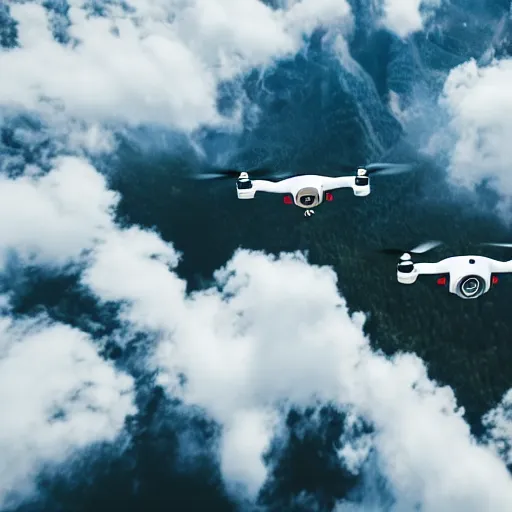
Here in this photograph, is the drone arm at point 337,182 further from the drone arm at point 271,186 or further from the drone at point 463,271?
the drone at point 463,271

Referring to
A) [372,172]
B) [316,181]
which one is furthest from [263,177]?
[372,172]

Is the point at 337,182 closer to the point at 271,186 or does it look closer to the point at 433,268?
the point at 271,186

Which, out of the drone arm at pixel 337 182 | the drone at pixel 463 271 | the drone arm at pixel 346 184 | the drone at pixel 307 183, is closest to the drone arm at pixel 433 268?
the drone at pixel 463 271

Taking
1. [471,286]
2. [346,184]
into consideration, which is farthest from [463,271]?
[346,184]

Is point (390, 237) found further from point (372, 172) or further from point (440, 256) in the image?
point (372, 172)

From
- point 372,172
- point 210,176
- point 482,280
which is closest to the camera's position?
point 482,280

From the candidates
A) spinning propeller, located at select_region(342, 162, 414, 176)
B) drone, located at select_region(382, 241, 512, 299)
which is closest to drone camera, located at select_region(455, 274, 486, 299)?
drone, located at select_region(382, 241, 512, 299)

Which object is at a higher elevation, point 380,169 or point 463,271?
point 380,169

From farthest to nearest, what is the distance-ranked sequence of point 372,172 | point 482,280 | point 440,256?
1. point 440,256
2. point 372,172
3. point 482,280
